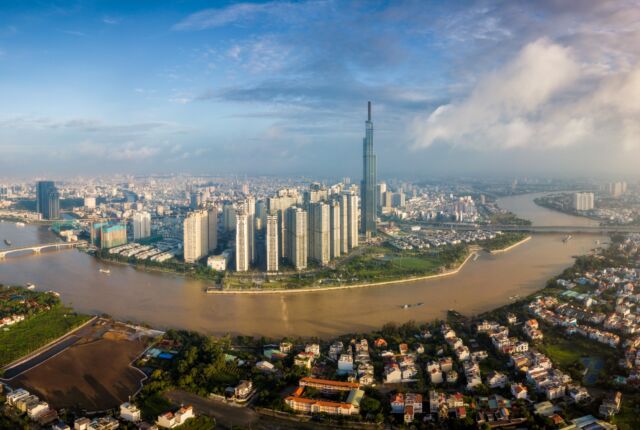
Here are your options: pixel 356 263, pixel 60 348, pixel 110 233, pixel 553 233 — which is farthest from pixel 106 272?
pixel 553 233

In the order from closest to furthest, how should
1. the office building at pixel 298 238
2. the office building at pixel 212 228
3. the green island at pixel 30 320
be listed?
the green island at pixel 30 320
the office building at pixel 298 238
the office building at pixel 212 228

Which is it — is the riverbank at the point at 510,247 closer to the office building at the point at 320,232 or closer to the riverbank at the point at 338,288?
the riverbank at the point at 338,288

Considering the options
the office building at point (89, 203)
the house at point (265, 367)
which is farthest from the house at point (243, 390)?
the office building at point (89, 203)

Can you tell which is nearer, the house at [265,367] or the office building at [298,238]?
the house at [265,367]

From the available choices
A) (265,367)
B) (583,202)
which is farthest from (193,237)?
(583,202)

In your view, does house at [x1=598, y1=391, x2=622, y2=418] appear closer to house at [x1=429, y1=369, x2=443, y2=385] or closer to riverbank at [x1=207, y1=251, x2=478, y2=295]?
house at [x1=429, y1=369, x2=443, y2=385]

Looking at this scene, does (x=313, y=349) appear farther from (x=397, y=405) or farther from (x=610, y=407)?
(x=610, y=407)
